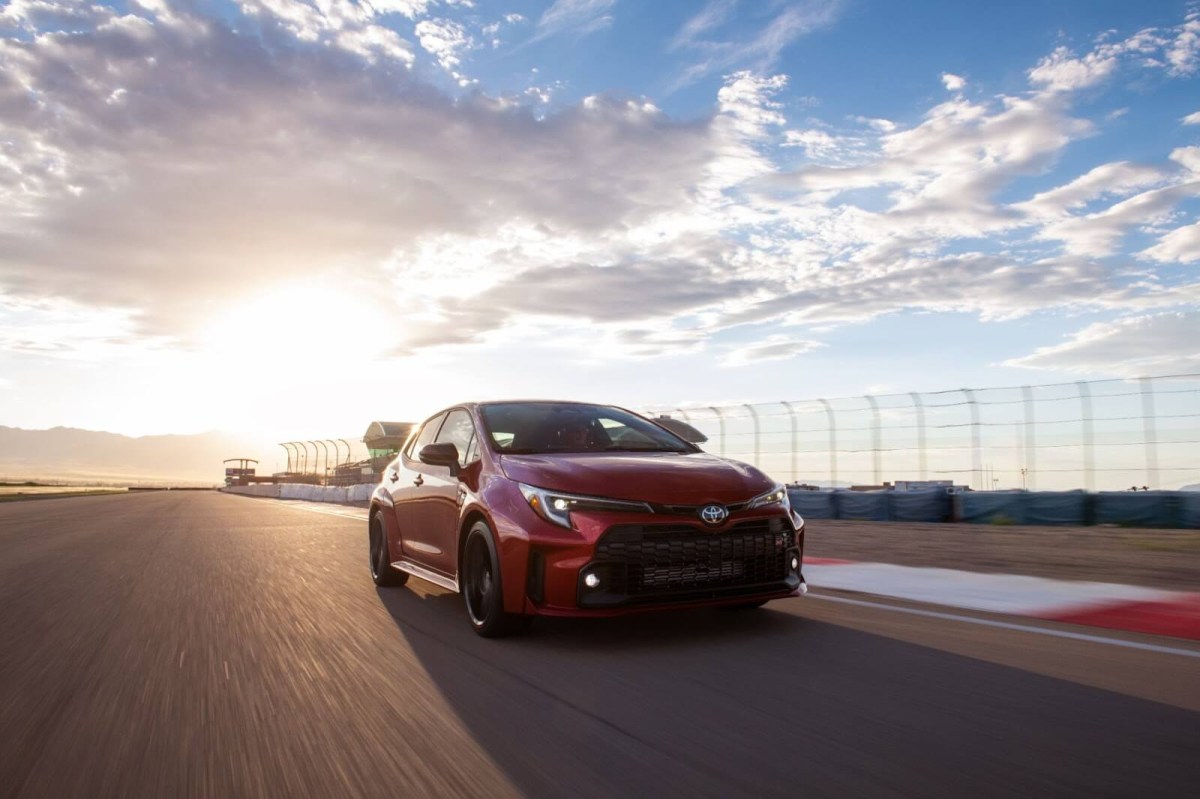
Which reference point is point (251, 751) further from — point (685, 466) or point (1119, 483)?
point (1119, 483)

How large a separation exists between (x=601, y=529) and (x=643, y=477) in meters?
0.43

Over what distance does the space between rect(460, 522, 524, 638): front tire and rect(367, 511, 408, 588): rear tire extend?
210 cm

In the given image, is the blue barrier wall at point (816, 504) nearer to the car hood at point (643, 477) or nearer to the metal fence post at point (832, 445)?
the metal fence post at point (832, 445)

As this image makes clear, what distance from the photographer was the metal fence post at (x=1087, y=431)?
16.2m

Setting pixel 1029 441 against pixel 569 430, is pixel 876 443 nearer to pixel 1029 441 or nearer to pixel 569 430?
pixel 1029 441

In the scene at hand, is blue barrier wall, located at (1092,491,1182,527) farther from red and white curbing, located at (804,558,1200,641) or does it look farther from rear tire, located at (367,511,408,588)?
rear tire, located at (367,511,408,588)

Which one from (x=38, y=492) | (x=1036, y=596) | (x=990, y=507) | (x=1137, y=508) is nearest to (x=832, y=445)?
(x=990, y=507)

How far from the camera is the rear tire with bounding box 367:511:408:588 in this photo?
7.93m

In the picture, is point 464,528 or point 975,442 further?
point 975,442

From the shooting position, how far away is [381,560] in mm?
8062

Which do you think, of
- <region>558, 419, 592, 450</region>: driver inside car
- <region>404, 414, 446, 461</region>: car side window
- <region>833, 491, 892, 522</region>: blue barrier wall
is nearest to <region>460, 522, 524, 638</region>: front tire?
<region>558, 419, 592, 450</region>: driver inside car

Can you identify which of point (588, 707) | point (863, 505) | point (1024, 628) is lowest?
point (588, 707)

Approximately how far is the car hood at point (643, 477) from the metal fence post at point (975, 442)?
1404 cm

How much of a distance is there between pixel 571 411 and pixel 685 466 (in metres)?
1.50
